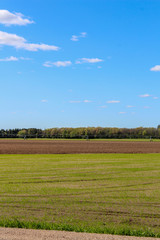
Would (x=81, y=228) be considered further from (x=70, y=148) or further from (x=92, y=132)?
(x=92, y=132)

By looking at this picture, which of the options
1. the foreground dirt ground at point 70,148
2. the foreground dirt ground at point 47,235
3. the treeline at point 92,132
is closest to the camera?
the foreground dirt ground at point 47,235

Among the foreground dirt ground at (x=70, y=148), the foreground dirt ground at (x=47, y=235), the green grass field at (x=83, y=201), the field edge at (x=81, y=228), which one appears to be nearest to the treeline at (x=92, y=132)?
the foreground dirt ground at (x=70, y=148)

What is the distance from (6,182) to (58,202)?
3000 mm

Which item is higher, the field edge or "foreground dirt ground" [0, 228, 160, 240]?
"foreground dirt ground" [0, 228, 160, 240]

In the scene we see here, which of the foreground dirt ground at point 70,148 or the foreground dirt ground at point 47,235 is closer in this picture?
the foreground dirt ground at point 47,235

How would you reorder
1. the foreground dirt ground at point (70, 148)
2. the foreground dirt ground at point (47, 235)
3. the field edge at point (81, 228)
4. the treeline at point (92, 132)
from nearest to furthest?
1. the foreground dirt ground at point (47, 235)
2. the field edge at point (81, 228)
3. the foreground dirt ground at point (70, 148)
4. the treeline at point (92, 132)

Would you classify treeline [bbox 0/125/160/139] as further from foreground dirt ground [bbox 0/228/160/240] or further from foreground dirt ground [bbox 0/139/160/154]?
foreground dirt ground [bbox 0/228/160/240]

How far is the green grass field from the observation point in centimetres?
594

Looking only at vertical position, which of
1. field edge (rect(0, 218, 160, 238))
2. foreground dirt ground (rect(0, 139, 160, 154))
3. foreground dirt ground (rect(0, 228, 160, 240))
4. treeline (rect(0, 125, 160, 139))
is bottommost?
field edge (rect(0, 218, 160, 238))

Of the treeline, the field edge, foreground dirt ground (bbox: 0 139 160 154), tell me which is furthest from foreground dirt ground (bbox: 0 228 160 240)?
the treeline

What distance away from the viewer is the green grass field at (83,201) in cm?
594

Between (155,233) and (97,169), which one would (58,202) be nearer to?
(155,233)

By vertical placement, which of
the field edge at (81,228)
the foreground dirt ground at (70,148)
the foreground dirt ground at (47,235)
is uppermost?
the foreground dirt ground at (70,148)

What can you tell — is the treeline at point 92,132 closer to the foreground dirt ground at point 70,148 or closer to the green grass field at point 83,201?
the foreground dirt ground at point 70,148
